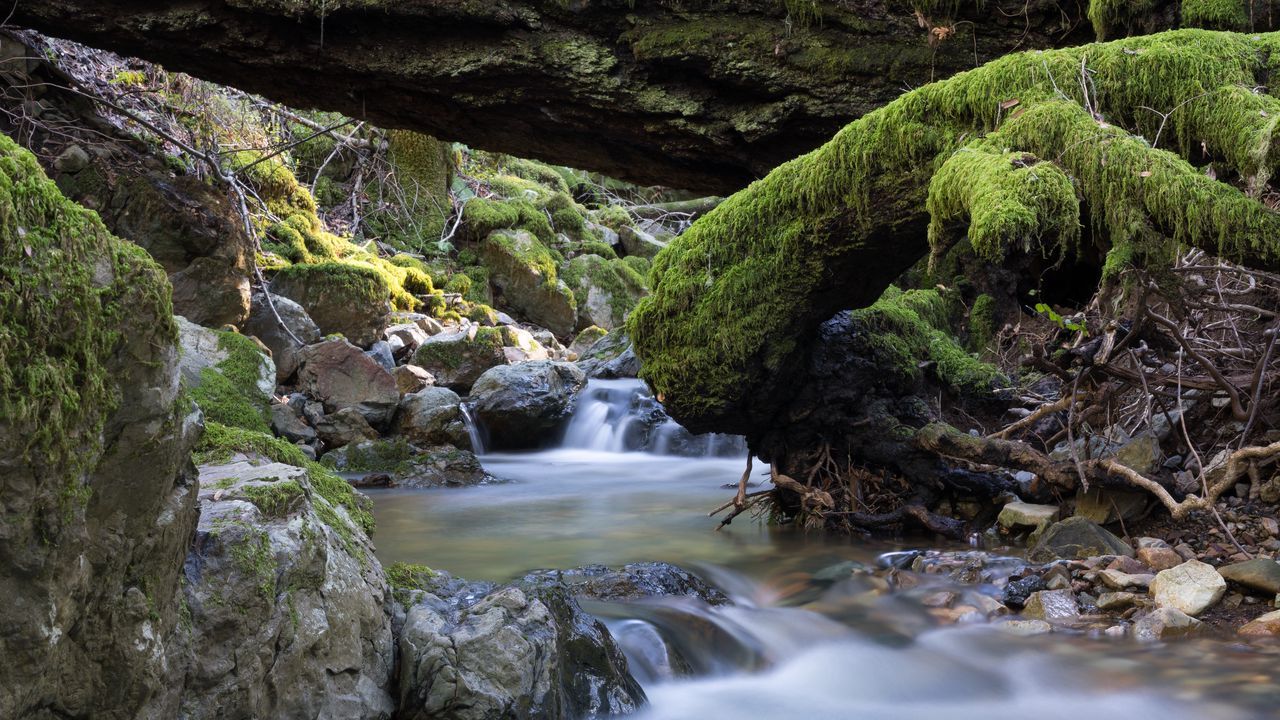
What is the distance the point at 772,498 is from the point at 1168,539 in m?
2.64

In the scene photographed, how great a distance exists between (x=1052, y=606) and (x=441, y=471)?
674 cm

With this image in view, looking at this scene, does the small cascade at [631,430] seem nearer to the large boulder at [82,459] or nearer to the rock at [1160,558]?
the rock at [1160,558]

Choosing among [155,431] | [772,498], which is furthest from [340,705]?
[772,498]

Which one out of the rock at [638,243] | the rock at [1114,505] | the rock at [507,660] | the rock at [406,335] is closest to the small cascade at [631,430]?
the rock at [406,335]

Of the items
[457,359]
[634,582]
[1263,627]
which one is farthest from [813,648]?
[457,359]

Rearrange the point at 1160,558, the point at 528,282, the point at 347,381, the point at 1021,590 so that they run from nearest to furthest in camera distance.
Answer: the point at 1021,590 < the point at 1160,558 < the point at 347,381 < the point at 528,282

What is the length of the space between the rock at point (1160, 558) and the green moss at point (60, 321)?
194 inches

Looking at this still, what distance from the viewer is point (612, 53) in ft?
23.4

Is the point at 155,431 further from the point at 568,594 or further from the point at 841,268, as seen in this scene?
the point at 841,268

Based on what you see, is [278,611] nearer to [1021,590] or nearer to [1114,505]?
[1021,590]

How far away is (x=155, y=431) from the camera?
193 cm

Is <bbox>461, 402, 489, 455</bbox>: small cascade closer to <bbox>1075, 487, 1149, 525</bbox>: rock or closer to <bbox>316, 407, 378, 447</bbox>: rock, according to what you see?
<bbox>316, 407, 378, 447</bbox>: rock

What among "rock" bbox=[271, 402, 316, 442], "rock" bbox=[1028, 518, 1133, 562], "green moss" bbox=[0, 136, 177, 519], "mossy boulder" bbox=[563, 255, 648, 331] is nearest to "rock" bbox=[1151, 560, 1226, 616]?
→ "rock" bbox=[1028, 518, 1133, 562]

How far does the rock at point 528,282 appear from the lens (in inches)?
691
